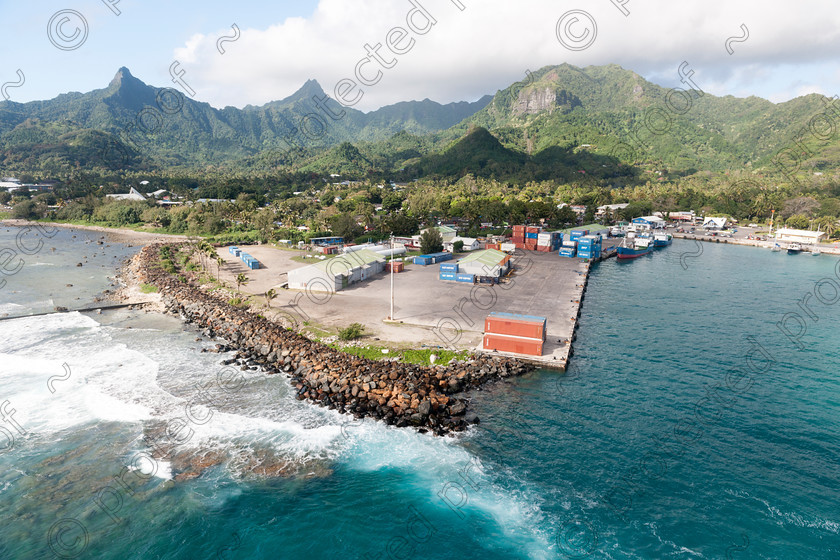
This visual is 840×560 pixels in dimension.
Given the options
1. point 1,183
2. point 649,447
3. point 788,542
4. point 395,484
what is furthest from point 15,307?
point 1,183

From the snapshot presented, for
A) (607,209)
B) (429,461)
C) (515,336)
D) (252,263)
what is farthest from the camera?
(607,209)

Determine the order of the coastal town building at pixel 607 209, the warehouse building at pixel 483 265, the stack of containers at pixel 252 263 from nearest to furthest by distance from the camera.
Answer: the warehouse building at pixel 483 265 < the stack of containers at pixel 252 263 < the coastal town building at pixel 607 209

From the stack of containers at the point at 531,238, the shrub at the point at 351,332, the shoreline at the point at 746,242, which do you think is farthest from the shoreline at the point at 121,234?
the shoreline at the point at 746,242

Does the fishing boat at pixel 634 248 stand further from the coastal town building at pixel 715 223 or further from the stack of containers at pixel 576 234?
the coastal town building at pixel 715 223

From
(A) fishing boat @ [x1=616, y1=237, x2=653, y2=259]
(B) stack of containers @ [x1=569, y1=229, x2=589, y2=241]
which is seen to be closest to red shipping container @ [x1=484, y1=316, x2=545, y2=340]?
(B) stack of containers @ [x1=569, y1=229, x2=589, y2=241]

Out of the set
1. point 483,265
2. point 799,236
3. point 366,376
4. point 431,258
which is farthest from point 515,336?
point 799,236

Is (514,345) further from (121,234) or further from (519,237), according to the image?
(121,234)
